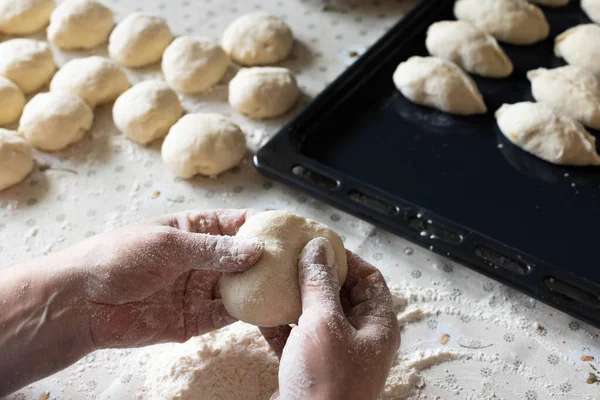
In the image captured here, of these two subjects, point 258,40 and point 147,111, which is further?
point 258,40

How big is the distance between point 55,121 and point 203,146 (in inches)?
18.4

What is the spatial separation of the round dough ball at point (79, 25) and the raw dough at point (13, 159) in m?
0.52

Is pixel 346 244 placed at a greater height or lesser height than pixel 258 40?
lesser

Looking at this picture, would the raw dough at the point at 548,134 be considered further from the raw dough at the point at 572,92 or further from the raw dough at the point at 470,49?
the raw dough at the point at 470,49

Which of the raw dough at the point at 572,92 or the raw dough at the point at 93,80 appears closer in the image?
the raw dough at the point at 572,92

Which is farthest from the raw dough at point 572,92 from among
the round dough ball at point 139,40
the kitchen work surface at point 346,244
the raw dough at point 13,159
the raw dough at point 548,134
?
the raw dough at point 13,159

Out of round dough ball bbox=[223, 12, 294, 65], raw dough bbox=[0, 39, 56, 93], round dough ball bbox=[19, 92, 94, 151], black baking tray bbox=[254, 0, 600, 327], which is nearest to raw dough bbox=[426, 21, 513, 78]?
black baking tray bbox=[254, 0, 600, 327]

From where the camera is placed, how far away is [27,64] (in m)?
1.92

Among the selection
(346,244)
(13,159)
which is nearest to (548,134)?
(346,244)

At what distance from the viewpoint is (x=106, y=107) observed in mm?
1918

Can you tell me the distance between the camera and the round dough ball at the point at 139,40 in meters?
2.00

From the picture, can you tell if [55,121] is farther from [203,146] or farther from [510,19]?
[510,19]

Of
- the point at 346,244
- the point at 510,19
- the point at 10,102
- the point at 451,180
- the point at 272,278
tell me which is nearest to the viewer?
the point at 272,278

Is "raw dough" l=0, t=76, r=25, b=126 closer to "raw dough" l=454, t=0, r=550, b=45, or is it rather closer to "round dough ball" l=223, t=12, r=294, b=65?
"round dough ball" l=223, t=12, r=294, b=65
